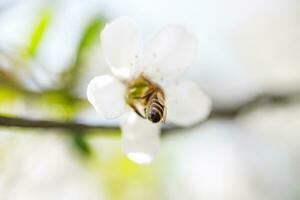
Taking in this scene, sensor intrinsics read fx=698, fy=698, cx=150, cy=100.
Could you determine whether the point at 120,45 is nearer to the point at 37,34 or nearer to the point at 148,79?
the point at 148,79

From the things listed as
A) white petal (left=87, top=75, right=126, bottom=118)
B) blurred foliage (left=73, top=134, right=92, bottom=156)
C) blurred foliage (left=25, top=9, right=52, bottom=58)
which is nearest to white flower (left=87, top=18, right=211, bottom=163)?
white petal (left=87, top=75, right=126, bottom=118)

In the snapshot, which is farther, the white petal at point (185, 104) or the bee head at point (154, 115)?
the white petal at point (185, 104)

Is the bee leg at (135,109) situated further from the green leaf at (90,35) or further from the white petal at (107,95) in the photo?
the green leaf at (90,35)

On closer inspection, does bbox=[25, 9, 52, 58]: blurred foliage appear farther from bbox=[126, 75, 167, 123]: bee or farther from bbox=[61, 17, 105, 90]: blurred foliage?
bbox=[126, 75, 167, 123]: bee

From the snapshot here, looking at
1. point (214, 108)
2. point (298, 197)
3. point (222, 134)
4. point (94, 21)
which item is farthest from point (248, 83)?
point (94, 21)

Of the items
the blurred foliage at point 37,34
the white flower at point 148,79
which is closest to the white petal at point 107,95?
the white flower at point 148,79

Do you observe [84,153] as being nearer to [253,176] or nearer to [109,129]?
[109,129]

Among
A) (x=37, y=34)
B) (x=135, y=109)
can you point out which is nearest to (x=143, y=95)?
(x=135, y=109)
